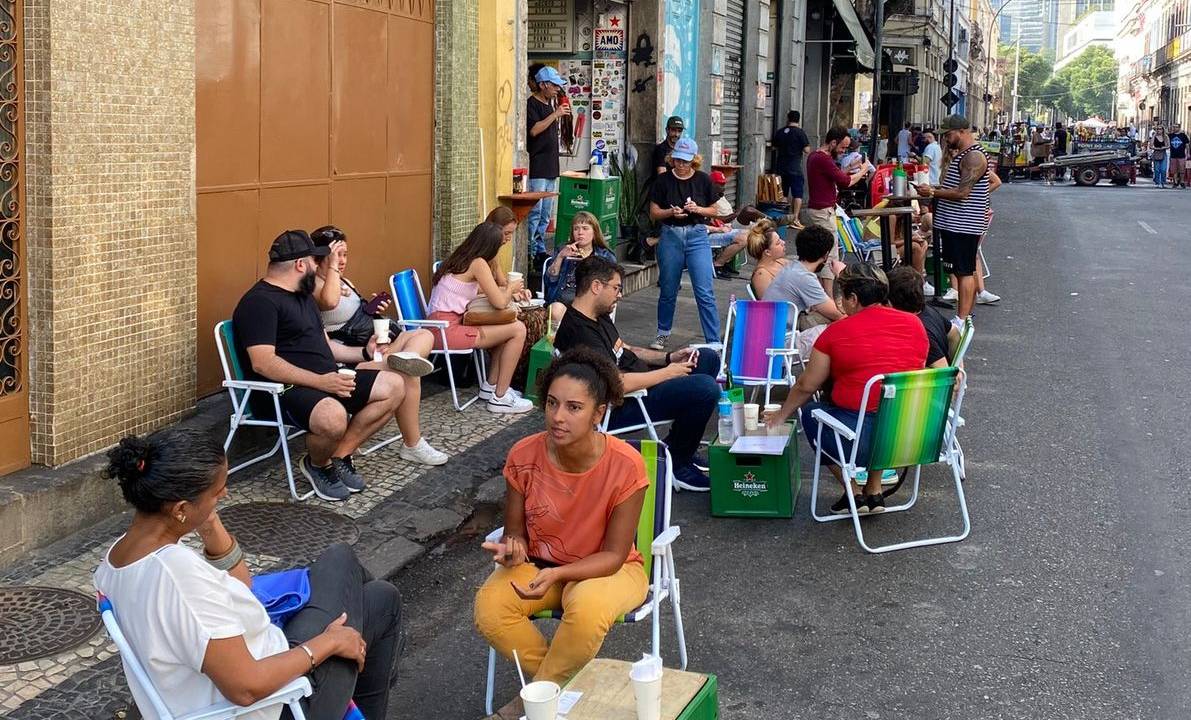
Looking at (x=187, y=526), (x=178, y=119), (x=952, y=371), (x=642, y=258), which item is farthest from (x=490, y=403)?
(x=642, y=258)

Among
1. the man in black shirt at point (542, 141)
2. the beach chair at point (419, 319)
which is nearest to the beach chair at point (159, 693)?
the beach chair at point (419, 319)

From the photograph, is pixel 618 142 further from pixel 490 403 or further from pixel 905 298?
pixel 905 298

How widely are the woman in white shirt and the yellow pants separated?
725mm

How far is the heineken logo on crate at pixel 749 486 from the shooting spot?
6461mm

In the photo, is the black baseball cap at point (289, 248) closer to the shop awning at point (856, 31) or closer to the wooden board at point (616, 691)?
the wooden board at point (616, 691)

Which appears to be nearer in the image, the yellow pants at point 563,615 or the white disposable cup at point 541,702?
the white disposable cup at point 541,702

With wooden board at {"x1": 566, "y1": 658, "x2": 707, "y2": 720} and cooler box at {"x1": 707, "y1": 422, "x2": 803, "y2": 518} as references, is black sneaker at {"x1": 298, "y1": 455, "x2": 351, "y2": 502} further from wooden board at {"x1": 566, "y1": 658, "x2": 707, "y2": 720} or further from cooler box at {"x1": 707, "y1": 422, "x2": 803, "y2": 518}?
wooden board at {"x1": 566, "y1": 658, "x2": 707, "y2": 720}

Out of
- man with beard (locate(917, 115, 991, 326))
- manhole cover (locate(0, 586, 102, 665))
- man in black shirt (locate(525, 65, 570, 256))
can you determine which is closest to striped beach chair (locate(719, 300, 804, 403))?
man in black shirt (locate(525, 65, 570, 256))

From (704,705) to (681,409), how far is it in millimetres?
3343

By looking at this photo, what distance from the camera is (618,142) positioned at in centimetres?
1534

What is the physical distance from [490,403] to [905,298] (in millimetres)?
2919

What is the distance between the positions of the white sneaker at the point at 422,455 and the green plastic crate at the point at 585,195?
5.73 m

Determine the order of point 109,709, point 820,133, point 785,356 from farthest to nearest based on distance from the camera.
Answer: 1. point 820,133
2. point 785,356
3. point 109,709

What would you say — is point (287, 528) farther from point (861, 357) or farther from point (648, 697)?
point (648, 697)
